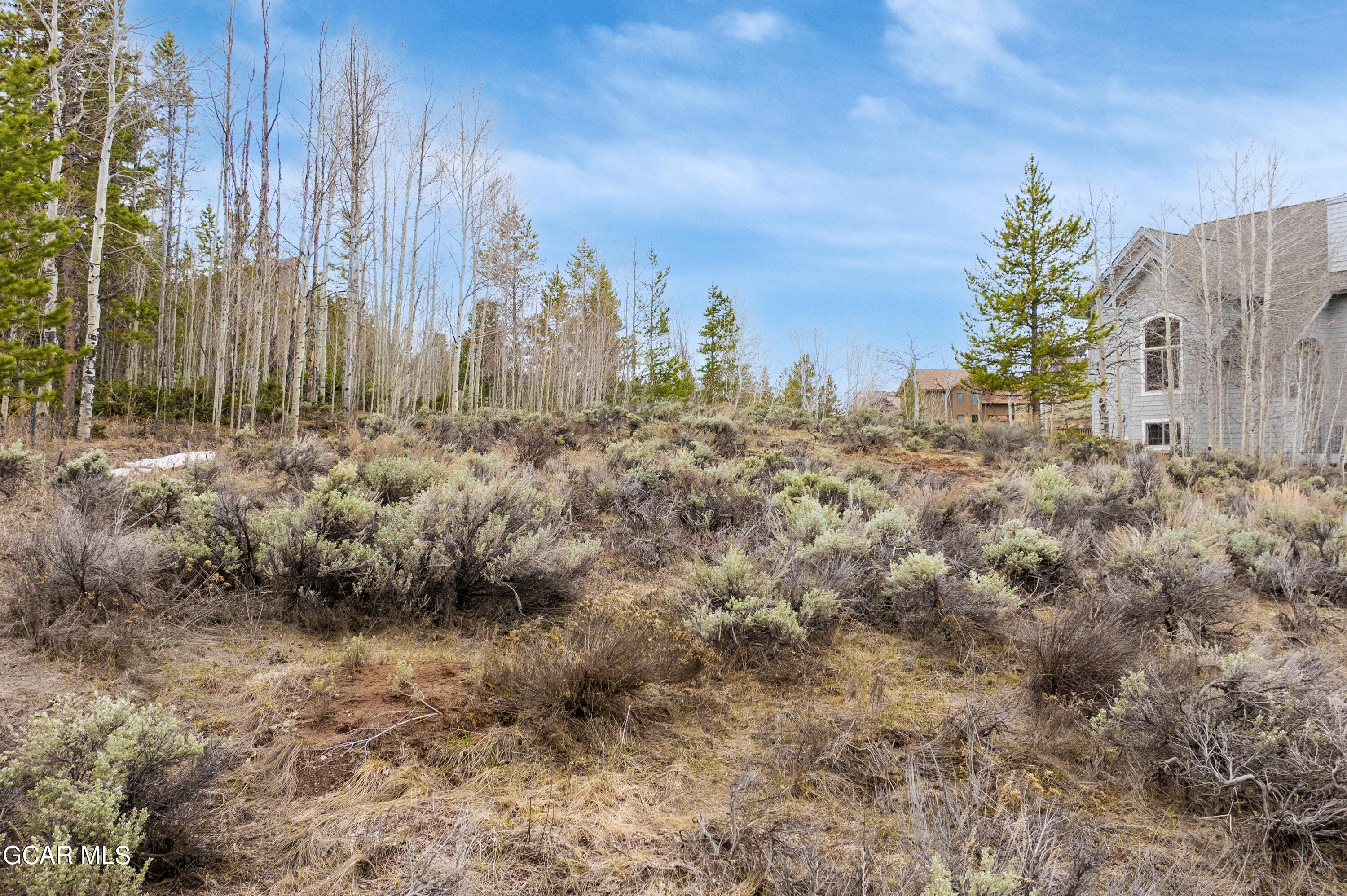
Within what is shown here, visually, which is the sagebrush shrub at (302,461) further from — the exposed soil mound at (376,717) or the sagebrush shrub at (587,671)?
the sagebrush shrub at (587,671)

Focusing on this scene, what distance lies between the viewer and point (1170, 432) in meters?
20.8

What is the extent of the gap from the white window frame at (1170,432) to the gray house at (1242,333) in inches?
2.2

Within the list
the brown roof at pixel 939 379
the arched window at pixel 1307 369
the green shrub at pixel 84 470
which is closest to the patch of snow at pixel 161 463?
the green shrub at pixel 84 470

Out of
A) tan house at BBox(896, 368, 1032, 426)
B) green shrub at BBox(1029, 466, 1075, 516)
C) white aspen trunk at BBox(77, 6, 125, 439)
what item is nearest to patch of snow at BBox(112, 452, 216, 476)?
white aspen trunk at BBox(77, 6, 125, 439)

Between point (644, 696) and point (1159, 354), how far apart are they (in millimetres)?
26146

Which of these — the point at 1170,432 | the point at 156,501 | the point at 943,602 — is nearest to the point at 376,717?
the point at 943,602

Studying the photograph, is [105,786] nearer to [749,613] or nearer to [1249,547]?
[749,613]

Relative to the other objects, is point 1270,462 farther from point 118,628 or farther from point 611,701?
point 118,628

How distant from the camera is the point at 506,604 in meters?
4.03

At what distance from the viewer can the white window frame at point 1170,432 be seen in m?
18.2

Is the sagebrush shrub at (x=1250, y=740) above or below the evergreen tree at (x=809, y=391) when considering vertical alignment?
below

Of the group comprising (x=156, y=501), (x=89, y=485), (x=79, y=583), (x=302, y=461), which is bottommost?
(x=79, y=583)

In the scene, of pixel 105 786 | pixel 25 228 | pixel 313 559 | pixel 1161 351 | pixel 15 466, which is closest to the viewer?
pixel 105 786
